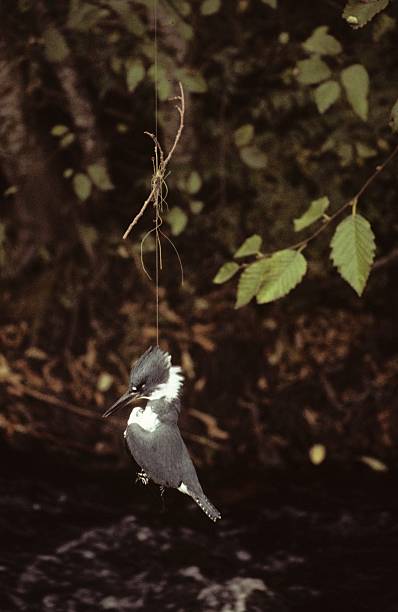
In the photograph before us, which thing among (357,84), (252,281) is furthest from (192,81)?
(252,281)

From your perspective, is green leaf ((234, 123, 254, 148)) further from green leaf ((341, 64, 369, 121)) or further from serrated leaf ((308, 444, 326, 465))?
serrated leaf ((308, 444, 326, 465))

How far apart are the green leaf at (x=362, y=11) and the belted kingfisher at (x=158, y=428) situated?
2.90 feet

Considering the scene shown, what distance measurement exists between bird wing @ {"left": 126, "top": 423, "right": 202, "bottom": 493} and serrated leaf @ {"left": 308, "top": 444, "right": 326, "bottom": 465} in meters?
3.81

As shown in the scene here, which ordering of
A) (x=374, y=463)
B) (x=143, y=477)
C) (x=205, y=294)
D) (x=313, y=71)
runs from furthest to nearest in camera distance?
1. (x=205, y=294)
2. (x=374, y=463)
3. (x=313, y=71)
4. (x=143, y=477)

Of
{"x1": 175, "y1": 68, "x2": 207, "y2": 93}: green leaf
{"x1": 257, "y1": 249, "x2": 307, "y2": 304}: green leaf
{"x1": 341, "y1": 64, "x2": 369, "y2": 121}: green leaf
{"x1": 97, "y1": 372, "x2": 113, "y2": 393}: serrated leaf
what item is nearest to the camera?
{"x1": 257, "y1": 249, "x2": 307, "y2": 304}: green leaf

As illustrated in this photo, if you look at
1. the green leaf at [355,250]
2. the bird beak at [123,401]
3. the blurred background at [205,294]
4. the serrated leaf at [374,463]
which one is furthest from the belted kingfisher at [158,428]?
the serrated leaf at [374,463]

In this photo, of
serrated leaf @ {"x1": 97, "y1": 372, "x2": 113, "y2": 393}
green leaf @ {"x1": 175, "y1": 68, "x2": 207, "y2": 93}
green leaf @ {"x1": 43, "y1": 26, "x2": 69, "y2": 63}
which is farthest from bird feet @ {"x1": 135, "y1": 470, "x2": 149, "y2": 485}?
serrated leaf @ {"x1": 97, "y1": 372, "x2": 113, "y2": 393}

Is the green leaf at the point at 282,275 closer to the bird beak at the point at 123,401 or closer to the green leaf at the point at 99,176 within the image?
the bird beak at the point at 123,401

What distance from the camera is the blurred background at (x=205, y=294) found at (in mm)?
4453

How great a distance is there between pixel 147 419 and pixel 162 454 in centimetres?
6

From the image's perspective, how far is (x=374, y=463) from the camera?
496 cm

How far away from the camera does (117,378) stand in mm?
5250

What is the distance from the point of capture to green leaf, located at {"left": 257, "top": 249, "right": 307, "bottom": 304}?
1.95 meters

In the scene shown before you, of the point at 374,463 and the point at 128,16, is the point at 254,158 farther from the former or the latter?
the point at 374,463
